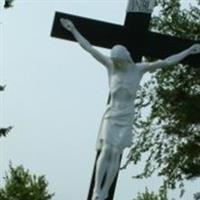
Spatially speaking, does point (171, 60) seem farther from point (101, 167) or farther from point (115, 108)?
point (101, 167)

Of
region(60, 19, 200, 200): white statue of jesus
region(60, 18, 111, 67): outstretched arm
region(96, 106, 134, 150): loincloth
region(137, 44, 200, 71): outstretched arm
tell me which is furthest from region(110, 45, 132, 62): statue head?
region(96, 106, 134, 150): loincloth

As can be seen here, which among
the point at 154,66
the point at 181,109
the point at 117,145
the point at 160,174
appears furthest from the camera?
the point at 160,174

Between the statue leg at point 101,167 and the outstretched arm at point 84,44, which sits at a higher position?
the outstretched arm at point 84,44

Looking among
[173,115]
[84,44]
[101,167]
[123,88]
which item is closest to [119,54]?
[123,88]

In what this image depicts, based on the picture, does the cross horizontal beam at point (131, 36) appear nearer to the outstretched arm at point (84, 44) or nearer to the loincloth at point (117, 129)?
the outstretched arm at point (84, 44)

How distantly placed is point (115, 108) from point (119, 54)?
58 centimetres

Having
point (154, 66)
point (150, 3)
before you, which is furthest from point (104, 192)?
point (150, 3)

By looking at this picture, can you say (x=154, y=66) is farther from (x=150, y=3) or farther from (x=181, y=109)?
(x=181, y=109)

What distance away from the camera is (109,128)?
9.27 m

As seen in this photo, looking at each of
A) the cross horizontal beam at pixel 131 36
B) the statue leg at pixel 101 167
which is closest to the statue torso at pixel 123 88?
the statue leg at pixel 101 167

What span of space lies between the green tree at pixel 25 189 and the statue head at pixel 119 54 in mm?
17508

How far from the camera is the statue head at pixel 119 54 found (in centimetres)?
951

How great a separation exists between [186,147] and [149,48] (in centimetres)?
1063

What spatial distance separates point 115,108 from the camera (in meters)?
9.44
